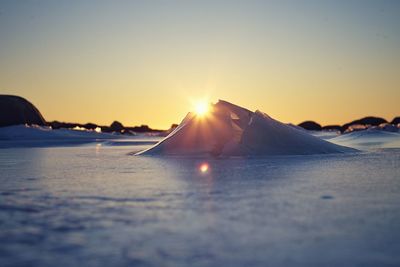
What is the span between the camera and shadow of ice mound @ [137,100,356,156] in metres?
13.7

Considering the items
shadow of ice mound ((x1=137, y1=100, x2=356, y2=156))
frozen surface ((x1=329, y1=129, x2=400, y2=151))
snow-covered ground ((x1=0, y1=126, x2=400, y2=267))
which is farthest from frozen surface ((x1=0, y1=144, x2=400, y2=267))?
frozen surface ((x1=329, y1=129, x2=400, y2=151))

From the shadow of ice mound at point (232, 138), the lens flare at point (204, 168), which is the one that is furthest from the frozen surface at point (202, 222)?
the shadow of ice mound at point (232, 138)

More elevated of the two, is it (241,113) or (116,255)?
(241,113)

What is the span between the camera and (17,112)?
53.7 m

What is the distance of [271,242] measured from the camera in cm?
328

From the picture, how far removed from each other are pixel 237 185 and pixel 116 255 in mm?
3718

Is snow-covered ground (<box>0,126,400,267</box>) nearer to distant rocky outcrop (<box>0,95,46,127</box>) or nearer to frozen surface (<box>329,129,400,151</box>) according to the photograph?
frozen surface (<box>329,129,400,151</box>)

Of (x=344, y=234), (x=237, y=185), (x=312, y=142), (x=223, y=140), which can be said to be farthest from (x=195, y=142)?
(x=344, y=234)

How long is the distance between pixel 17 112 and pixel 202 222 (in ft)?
181

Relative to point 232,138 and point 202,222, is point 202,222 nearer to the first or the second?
point 202,222

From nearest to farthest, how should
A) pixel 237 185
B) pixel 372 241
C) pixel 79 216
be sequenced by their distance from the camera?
pixel 372 241 → pixel 79 216 → pixel 237 185

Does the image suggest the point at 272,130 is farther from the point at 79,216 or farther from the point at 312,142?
the point at 79,216

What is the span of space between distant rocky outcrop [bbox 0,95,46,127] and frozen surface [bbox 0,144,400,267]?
50.0 metres

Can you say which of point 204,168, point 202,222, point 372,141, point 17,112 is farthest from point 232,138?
point 17,112
